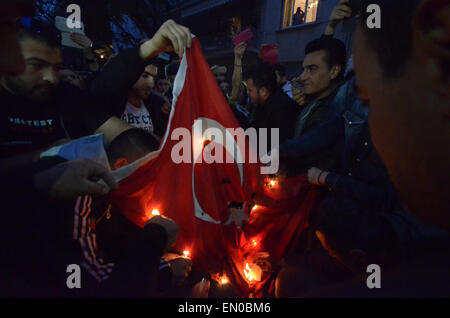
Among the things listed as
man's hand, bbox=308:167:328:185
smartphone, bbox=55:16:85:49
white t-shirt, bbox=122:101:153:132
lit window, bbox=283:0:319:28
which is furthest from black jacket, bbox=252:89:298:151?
lit window, bbox=283:0:319:28

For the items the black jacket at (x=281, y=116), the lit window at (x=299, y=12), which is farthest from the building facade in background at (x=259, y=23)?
the black jacket at (x=281, y=116)

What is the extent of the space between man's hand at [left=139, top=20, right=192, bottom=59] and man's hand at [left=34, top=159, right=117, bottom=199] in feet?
4.00

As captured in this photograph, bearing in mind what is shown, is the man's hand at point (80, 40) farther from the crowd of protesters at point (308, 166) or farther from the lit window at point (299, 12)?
the lit window at point (299, 12)

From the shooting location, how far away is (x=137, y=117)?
2.52 metres

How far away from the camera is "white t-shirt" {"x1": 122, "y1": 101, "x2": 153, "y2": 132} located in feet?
7.86

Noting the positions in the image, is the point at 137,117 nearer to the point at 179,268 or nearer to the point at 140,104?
the point at 140,104

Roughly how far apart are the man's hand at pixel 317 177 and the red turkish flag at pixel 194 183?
50 centimetres

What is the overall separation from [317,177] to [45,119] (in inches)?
88.0

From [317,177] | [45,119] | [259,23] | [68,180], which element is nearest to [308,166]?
[317,177]

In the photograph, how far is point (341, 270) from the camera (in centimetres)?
119

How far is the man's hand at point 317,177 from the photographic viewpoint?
1.69 m

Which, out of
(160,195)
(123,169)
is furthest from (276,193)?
(123,169)
